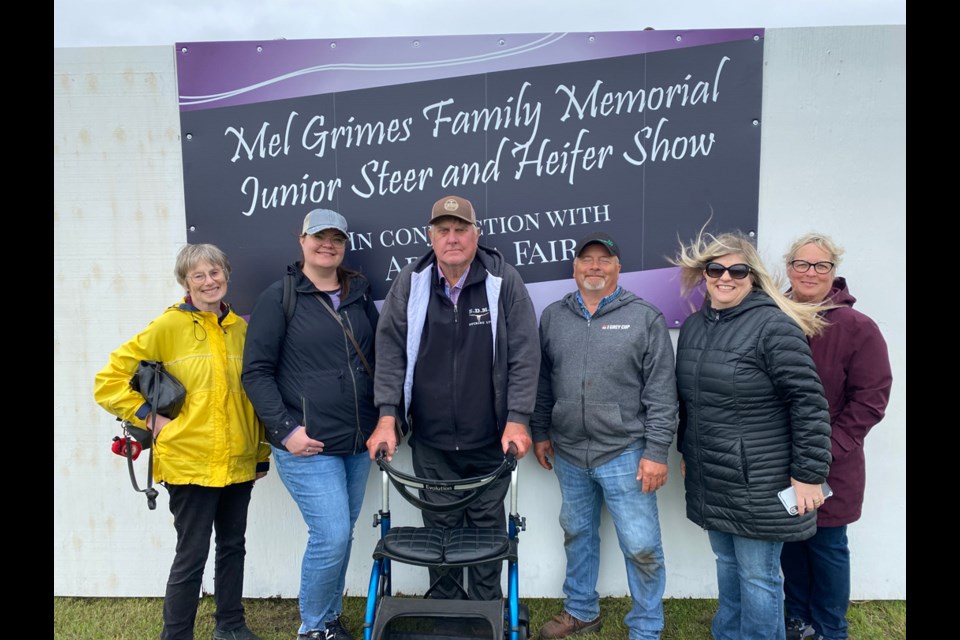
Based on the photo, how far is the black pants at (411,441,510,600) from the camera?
104 inches

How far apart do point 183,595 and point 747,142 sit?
11.6 feet

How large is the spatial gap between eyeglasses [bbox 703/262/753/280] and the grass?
6.17ft

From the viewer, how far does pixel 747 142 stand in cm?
300

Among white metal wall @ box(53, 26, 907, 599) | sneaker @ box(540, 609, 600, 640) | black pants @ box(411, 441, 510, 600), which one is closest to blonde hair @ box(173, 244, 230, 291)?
white metal wall @ box(53, 26, 907, 599)

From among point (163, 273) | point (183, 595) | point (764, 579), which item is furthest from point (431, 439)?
point (163, 273)

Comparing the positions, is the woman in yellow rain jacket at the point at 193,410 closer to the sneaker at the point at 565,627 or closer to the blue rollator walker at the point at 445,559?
the blue rollator walker at the point at 445,559

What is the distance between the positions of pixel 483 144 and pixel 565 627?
2567 mm

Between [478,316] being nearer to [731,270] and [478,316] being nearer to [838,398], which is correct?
[731,270]

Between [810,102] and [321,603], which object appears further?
[810,102]

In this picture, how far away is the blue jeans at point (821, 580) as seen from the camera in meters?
2.58

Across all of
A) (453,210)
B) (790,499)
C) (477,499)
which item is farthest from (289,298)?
(790,499)

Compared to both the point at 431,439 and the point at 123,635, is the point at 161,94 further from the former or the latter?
the point at 123,635

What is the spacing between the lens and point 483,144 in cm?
307

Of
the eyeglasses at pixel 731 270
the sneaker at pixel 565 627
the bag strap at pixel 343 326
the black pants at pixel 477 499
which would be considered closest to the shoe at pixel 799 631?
the sneaker at pixel 565 627
